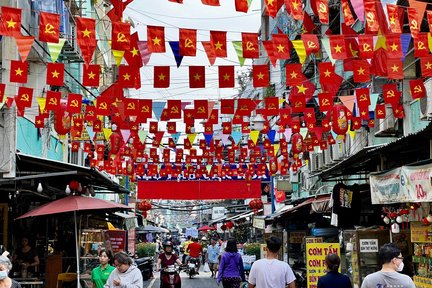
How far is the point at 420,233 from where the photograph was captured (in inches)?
500

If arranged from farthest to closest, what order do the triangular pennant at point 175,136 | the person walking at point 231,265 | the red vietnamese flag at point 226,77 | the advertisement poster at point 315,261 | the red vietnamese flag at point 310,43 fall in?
the triangular pennant at point 175,136, the advertisement poster at point 315,261, the red vietnamese flag at point 226,77, the person walking at point 231,265, the red vietnamese flag at point 310,43

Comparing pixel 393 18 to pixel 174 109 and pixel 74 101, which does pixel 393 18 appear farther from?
pixel 74 101

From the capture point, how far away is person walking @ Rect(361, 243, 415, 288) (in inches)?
279

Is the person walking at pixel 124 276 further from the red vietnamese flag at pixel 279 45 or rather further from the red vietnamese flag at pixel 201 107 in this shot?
the red vietnamese flag at pixel 201 107

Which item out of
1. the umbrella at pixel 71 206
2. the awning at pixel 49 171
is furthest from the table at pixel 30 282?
the awning at pixel 49 171

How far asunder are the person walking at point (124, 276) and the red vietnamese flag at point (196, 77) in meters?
5.49

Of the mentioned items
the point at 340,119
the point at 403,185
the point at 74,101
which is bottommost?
the point at 403,185

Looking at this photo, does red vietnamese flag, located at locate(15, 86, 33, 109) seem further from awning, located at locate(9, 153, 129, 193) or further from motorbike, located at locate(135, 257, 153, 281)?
motorbike, located at locate(135, 257, 153, 281)

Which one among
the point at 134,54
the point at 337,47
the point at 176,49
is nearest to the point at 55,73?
the point at 134,54

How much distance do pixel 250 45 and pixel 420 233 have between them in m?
A: 4.58

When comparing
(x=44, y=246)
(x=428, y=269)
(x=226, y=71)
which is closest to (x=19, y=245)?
(x=44, y=246)

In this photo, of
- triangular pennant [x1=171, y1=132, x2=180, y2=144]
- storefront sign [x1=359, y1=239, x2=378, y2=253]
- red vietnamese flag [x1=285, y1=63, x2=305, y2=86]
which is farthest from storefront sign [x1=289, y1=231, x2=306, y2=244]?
red vietnamese flag [x1=285, y1=63, x2=305, y2=86]

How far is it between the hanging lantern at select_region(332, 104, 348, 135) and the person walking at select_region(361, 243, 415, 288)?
1288 cm

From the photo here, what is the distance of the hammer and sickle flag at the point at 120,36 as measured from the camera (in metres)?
11.7
